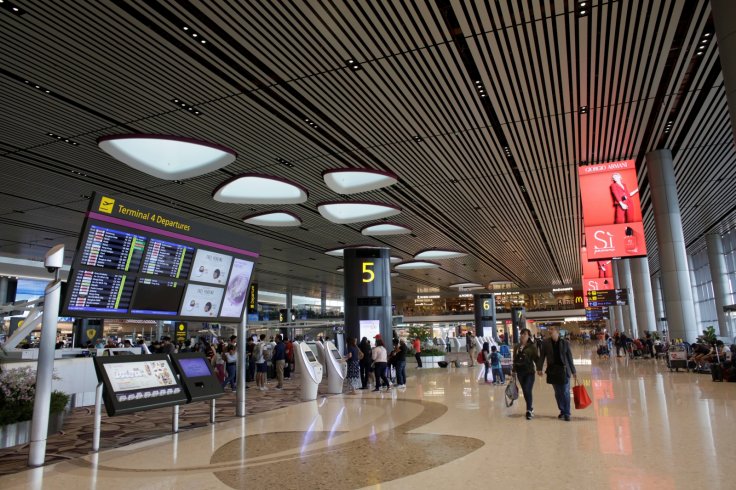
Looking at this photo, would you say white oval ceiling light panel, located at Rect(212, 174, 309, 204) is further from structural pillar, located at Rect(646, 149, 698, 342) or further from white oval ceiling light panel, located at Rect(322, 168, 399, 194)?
structural pillar, located at Rect(646, 149, 698, 342)

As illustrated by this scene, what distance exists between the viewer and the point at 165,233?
7.31 m

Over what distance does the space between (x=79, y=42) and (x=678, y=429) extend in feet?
32.5

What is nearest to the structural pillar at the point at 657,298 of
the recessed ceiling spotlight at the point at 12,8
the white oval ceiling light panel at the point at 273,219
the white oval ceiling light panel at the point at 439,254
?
the white oval ceiling light panel at the point at 439,254

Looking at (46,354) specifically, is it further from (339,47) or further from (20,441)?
(339,47)

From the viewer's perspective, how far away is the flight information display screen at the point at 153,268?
6.38 m

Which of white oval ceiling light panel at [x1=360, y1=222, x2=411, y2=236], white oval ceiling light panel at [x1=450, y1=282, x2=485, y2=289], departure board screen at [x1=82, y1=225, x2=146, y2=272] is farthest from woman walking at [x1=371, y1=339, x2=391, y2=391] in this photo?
white oval ceiling light panel at [x1=450, y1=282, x2=485, y2=289]

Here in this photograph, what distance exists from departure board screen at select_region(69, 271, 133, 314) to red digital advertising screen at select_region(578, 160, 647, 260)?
373 inches

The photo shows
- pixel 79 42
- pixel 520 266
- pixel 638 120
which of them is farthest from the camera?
pixel 520 266

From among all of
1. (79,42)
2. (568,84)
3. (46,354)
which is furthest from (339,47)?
(46,354)

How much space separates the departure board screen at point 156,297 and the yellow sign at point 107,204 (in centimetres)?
111

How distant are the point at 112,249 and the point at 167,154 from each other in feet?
19.5

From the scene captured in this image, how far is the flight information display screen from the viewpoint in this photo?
6.38 meters

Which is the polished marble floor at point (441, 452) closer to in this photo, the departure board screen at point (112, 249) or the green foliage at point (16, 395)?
the green foliage at point (16, 395)

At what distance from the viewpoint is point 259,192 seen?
1520 cm
